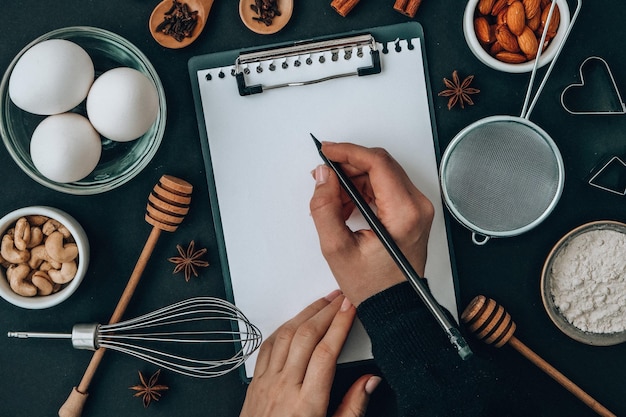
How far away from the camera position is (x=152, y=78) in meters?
0.69

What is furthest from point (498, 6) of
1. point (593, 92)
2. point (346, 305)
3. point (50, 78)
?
point (50, 78)

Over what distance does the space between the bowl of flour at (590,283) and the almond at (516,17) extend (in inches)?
9.1

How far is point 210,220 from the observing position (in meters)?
0.75

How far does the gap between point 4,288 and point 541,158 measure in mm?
601

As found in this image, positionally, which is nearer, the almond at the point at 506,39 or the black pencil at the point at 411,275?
the black pencil at the point at 411,275

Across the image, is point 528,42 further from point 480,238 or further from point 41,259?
point 41,259

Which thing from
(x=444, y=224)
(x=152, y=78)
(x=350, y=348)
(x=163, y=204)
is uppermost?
(x=152, y=78)

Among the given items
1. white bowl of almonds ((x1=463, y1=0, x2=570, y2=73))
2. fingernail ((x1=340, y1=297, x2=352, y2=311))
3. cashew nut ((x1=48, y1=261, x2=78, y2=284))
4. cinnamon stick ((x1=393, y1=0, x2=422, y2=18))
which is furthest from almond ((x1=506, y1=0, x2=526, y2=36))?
cashew nut ((x1=48, y1=261, x2=78, y2=284))

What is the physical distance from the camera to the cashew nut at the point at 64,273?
70 cm

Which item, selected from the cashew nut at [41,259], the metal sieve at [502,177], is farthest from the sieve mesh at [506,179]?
the cashew nut at [41,259]

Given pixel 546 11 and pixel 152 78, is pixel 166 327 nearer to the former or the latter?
pixel 152 78

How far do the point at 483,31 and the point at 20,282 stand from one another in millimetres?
579

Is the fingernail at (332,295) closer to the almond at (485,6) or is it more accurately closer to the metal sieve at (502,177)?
the metal sieve at (502,177)

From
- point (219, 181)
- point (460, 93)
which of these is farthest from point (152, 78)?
point (460, 93)
